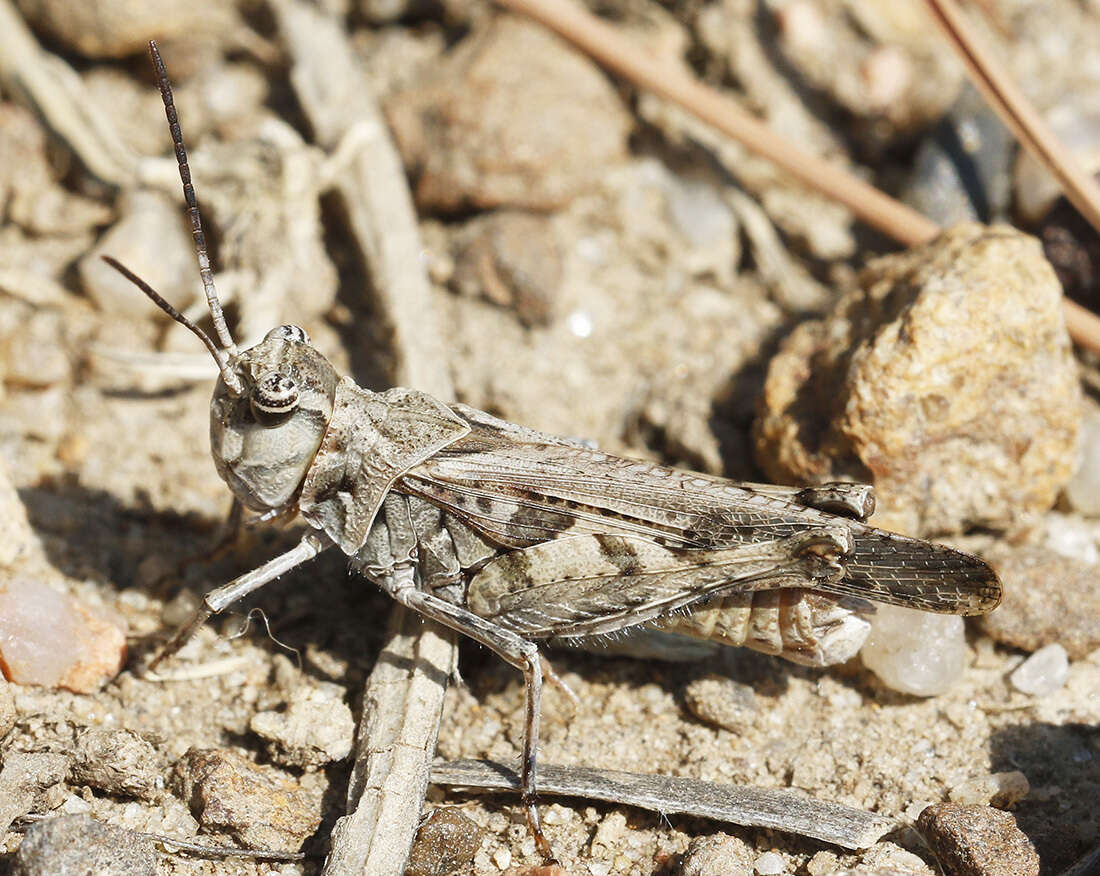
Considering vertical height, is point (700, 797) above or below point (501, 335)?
below

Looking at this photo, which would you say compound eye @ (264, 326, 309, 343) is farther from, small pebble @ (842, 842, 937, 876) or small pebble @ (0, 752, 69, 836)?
small pebble @ (842, 842, 937, 876)

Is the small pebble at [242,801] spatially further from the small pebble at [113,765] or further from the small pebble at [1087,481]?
the small pebble at [1087,481]

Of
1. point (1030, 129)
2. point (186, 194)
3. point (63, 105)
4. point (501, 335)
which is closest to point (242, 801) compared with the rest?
point (186, 194)

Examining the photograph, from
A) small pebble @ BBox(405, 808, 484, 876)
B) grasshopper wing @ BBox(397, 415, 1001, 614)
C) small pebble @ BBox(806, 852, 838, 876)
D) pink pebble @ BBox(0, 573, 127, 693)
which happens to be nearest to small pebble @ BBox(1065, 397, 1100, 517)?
grasshopper wing @ BBox(397, 415, 1001, 614)

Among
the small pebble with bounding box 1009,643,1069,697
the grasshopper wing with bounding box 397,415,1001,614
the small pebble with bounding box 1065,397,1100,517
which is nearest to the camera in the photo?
the grasshopper wing with bounding box 397,415,1001,614

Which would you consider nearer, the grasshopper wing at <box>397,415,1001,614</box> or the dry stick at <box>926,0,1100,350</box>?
the grasshopper wing at <box>397,415,1001,614</box>

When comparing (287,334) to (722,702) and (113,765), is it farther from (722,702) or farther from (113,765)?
(722,702)

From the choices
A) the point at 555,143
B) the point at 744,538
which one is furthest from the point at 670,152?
the point at 744,538

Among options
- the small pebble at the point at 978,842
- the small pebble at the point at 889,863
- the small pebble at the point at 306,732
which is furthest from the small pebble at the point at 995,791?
the small pebble at the point at 306,732
